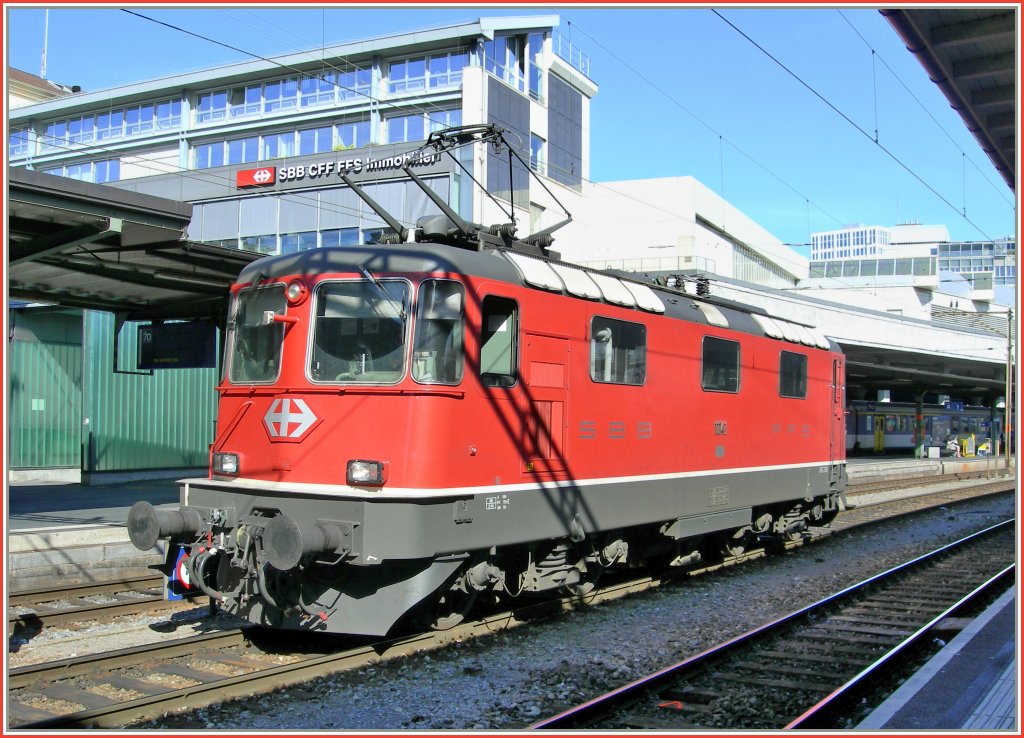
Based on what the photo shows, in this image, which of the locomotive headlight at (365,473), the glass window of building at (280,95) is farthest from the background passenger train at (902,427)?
the locomotive headlight at (365,473)

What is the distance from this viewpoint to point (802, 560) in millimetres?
13367

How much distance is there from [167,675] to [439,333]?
3369mm

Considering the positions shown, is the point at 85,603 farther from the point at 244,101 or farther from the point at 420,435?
the point at 244,101

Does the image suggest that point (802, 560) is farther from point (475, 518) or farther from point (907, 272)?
point (907, 272)

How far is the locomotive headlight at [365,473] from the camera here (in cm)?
695

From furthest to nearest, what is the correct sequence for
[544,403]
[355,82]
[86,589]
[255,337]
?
1. [355,82]
2. [86,589]
3. [544,403]
4. [255,337]

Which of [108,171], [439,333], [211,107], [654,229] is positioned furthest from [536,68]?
[439,333]

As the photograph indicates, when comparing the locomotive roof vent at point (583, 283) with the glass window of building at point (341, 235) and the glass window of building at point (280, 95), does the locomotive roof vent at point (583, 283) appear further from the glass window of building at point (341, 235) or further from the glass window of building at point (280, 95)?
the glass window of building at point (280, 95)

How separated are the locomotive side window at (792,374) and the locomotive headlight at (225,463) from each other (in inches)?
319

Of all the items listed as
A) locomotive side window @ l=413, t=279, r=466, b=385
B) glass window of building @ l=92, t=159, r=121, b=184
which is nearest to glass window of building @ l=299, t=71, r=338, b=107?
glass window of building @ l=92, t=159, r=121, b=184

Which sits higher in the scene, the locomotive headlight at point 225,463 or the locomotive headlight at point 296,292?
the locomotive headlight at point 296,292

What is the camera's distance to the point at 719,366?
11.4 m

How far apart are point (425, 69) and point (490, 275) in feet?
95.1

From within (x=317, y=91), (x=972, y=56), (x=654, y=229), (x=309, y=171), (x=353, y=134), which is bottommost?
(x=972, y=56)
